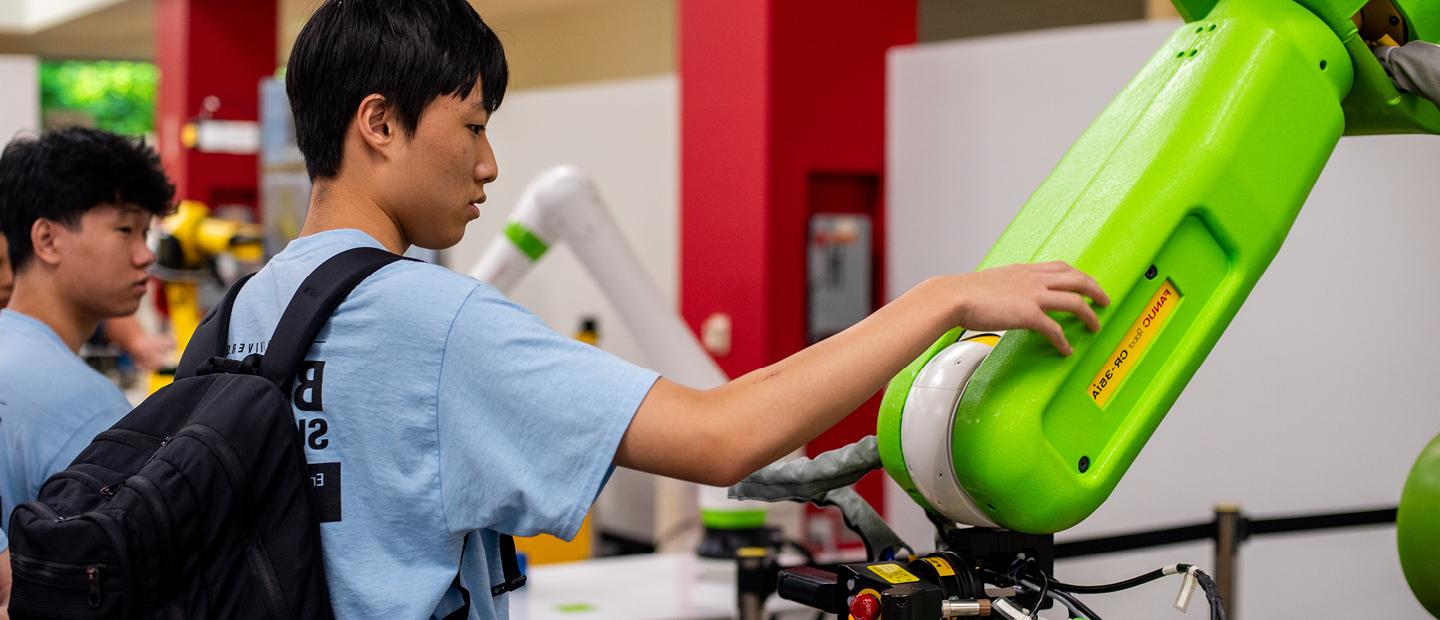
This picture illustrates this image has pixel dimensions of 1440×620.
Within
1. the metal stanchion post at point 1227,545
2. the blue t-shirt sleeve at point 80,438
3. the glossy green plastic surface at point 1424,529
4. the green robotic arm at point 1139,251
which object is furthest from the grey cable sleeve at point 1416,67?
the blue t-shirt sleeve at point 80,438

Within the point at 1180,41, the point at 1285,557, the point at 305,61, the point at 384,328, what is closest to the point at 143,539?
the point at 384,328

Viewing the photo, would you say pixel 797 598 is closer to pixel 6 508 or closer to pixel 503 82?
pixel 503 82

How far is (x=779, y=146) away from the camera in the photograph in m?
4.73

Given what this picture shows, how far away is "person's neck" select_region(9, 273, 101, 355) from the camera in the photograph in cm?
215

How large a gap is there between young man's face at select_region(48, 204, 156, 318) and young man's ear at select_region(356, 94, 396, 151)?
3.56ft

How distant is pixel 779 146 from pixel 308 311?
3.61 m

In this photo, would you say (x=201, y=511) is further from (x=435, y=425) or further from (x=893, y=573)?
(x=893, y=573)

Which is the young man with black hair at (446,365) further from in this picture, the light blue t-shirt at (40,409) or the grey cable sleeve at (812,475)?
the light blue t-shirt at (40,409)

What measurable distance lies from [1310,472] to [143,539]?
344 centimetres

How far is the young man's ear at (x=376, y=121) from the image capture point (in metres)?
1.25

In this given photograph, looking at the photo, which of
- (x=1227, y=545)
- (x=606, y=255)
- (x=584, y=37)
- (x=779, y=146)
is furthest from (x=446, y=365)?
(x=584, y=37)

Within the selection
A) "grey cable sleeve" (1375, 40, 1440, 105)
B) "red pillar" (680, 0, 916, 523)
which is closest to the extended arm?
"grey cable sleeve" (1375, 40, 1440, 105)

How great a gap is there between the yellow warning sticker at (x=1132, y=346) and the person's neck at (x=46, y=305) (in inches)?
60.1

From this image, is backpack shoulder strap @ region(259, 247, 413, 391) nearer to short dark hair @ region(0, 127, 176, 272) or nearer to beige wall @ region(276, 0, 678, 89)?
short dark hair @ region(0, 127, 176, 272)
